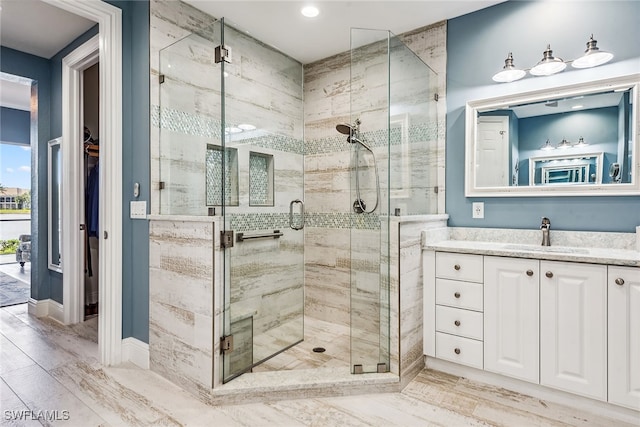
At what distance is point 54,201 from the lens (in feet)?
11.8

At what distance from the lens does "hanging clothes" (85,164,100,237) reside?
3539 millimetres

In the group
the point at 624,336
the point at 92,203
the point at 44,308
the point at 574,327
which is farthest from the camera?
the point at 92,203

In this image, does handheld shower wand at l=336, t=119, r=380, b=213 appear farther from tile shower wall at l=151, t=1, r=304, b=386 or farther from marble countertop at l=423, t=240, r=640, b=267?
tile shower wall at l=151, t=1, r=304, b=386

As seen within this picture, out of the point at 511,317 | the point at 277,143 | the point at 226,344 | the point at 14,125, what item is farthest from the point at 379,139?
the point at 14,125

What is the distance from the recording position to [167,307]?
2207 millimetres

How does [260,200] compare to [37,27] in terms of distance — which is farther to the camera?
[37,27]

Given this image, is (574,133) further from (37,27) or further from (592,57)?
(37,27)

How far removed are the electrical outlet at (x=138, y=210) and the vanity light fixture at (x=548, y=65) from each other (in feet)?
9.19

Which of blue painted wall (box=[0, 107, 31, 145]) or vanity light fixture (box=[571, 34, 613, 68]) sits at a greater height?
blue painted wall (box=[0, 107, 31, 145])

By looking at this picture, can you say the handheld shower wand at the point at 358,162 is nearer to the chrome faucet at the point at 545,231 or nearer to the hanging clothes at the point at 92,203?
the chrome faucet at the point at 545,231

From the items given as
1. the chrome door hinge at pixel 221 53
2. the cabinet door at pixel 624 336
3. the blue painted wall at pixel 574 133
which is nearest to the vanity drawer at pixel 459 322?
the cabinet door at pixel 624 336

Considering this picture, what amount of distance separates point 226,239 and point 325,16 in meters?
1.95

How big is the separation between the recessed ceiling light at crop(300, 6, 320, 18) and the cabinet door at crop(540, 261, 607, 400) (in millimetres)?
2348

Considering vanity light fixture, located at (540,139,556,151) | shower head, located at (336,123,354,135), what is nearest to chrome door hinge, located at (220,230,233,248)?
shower head, located at (336,123,354,135)
